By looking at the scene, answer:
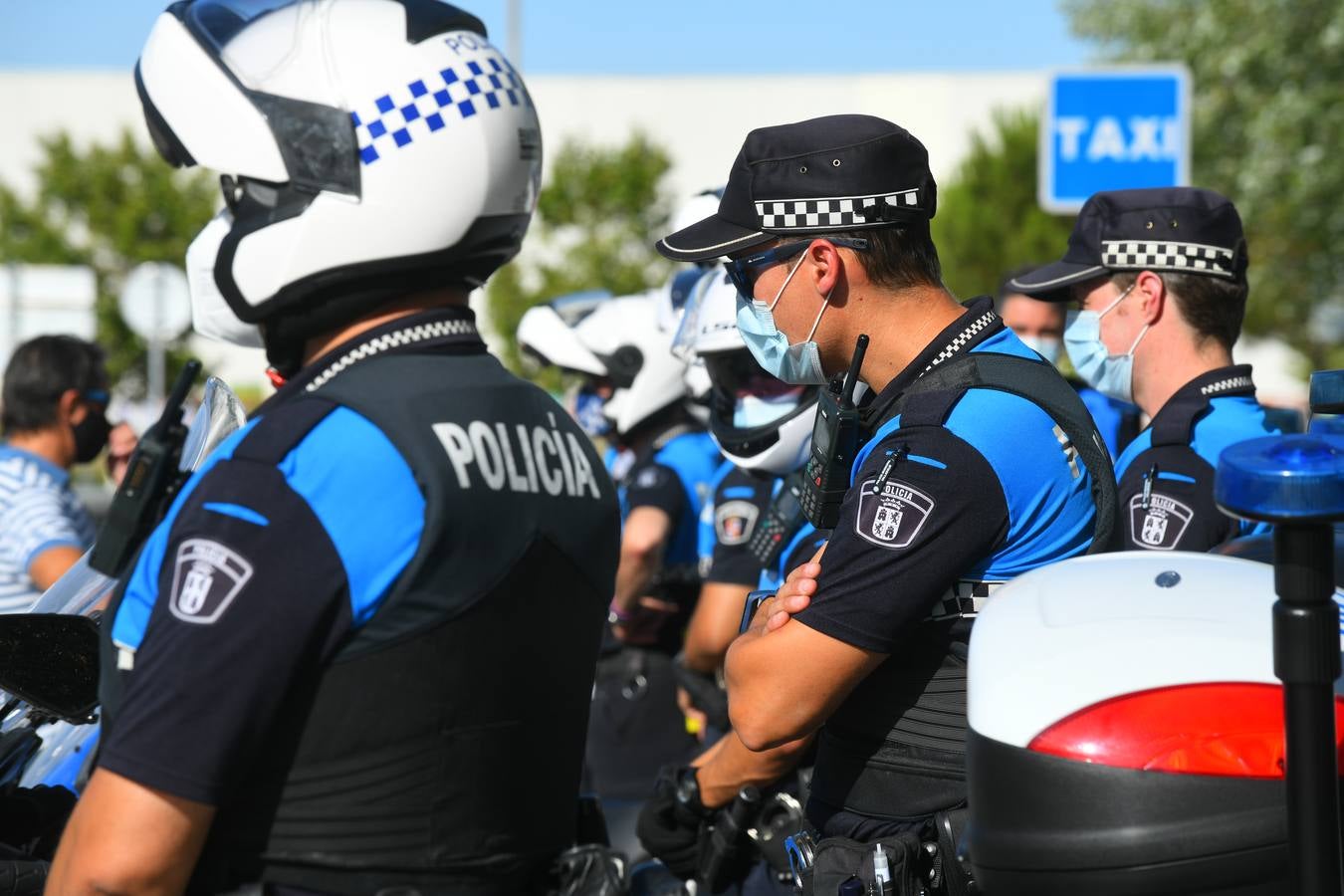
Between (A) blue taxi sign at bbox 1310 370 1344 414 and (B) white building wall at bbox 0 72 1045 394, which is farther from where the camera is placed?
(B) white building wall at bbox 0 72 1045 394

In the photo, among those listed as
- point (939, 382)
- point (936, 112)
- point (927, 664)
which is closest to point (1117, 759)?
point (927, 664)

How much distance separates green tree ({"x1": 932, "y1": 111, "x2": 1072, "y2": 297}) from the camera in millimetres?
30578

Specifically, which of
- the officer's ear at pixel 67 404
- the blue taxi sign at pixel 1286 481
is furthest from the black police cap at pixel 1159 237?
the officer's ear at pixel 67 404

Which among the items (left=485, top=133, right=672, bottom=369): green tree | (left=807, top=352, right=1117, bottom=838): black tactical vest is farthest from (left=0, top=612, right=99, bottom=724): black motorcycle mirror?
(left=485, top=133, right=672, bottom=369): green tree

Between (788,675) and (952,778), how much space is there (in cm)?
31

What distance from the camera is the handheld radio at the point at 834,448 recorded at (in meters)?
2.49

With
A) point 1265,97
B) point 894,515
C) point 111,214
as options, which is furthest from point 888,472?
point 111,214

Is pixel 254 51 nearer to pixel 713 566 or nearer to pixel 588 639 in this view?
pixel 588 639

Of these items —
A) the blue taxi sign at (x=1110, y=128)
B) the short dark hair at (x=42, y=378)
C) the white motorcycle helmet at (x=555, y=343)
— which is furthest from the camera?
the blue taxi sign at (x=1110, y=128)

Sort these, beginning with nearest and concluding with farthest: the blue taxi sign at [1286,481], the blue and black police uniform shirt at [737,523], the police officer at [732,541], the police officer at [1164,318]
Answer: the blue taxi sign at [1286,481]
the police officer at [732,541]
the police officer at [1164,318]
the blue and black police uniform shirt at [737,523]

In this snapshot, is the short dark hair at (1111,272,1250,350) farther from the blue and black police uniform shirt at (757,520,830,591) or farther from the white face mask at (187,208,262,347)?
the white face mask at (187,208,262,347)

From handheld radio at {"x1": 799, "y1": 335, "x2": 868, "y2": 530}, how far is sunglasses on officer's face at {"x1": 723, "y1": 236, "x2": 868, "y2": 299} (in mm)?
157

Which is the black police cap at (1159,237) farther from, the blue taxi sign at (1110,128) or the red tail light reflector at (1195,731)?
the blue taxi sign at (1110,128)

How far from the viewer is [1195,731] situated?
1622mm
